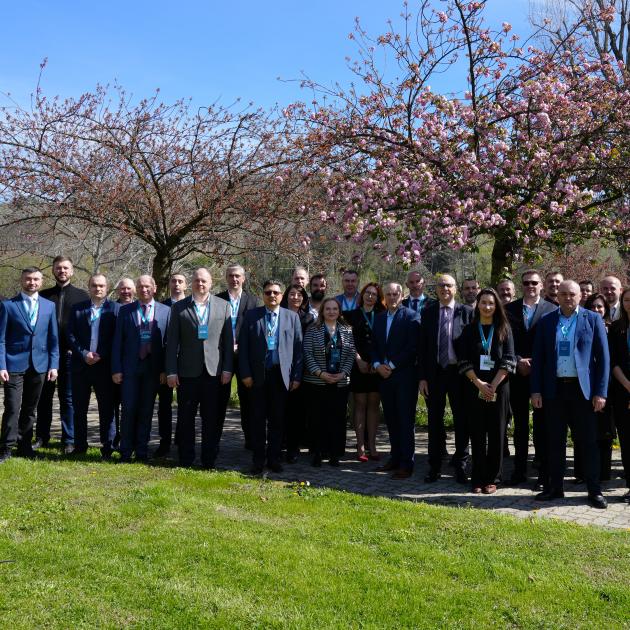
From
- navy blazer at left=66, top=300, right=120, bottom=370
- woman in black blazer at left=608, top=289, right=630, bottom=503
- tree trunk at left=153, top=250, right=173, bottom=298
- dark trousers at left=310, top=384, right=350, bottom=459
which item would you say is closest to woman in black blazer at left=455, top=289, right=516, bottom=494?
woman in black blazer at left=608, top=289, right=630, bottom=503

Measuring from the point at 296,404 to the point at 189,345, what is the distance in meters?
1.75

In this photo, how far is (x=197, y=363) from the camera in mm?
7273

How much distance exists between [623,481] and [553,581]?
139 inches

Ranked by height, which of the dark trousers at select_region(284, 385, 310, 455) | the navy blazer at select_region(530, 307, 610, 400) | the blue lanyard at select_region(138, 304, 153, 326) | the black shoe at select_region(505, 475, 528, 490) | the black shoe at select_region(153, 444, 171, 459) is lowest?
the black shoe at select_region(505, 475, 528, 490)

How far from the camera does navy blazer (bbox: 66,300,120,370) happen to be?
25.3 ft

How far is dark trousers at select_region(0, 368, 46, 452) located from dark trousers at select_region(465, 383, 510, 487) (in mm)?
4997

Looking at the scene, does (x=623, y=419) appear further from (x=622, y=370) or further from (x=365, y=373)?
(x=365, y=373)

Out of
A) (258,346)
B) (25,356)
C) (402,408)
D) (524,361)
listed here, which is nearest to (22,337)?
(25,356)

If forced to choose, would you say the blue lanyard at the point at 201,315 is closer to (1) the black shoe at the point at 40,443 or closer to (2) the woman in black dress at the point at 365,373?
(2) the woman in black dress at the point at 365,373

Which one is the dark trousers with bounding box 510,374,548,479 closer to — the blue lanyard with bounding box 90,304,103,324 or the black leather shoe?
the blue lanyard with bounding box 90,304,103,324

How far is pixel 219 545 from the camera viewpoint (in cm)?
477

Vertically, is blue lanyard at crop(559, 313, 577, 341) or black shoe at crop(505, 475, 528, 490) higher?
blue lanyard at crop(559, 313, 577, 341)

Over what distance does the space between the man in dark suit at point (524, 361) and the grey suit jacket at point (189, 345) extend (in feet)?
10.8

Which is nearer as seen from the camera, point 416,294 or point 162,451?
point 162,451
